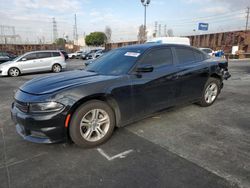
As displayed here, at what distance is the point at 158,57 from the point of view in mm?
3742

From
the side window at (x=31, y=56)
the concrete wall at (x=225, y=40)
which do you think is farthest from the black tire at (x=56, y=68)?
the concrete wall at (x=225, y=40)

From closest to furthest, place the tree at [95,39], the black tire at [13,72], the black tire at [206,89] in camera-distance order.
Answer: the black tire at [206,89], the black tire at [13,72], the tree at [95,39]

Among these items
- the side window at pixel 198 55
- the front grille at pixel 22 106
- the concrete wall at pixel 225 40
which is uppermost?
the concrete wall at pixel 225 40

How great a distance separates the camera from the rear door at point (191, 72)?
4035mm

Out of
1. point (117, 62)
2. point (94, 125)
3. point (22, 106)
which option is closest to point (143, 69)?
point (117, 62)

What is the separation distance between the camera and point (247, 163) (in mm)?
2525

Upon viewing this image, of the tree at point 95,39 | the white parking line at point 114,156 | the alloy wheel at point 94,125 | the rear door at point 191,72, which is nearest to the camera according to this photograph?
the white parking line at point 114,156

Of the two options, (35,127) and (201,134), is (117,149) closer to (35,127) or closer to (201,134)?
(35,127)

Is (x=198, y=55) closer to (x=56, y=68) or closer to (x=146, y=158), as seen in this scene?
(x=146, y=158)

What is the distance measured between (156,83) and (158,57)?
57 cm

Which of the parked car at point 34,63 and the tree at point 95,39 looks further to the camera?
the tree at point 95,39

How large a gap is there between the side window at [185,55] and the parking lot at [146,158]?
131cm

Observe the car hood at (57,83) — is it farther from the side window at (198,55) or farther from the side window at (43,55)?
the side window at (43,55)

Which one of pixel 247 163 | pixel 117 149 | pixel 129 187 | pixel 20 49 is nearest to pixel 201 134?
pixel 247 163
